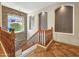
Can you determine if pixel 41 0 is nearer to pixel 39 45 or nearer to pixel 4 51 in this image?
pixel 39 45

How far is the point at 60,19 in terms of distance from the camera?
6.19 feet

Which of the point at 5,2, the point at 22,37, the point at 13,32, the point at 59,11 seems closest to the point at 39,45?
the point at 22,37

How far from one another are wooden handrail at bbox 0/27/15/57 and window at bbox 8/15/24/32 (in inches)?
3.4

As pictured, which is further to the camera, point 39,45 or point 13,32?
point 39,45

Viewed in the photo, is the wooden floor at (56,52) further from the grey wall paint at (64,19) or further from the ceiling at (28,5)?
the ceiling at (28,5)

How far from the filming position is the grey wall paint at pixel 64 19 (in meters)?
1.83

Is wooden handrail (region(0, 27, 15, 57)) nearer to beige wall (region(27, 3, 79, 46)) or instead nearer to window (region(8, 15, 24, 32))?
window (region(8, 15, 24, 32))

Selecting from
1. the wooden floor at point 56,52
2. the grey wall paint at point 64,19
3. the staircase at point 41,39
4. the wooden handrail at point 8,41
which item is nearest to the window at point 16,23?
the wooden handrail at point 8,41

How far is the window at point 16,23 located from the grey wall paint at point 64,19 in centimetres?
57

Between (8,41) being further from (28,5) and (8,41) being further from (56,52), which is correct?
(56,52)

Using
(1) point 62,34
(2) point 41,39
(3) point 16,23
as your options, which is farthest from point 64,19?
(3) point 16,23

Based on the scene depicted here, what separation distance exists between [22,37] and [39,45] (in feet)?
1.02

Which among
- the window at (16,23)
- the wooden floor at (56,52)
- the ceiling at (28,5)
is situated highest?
the ceiling at (28,5)

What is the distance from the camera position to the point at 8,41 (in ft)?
5.84
